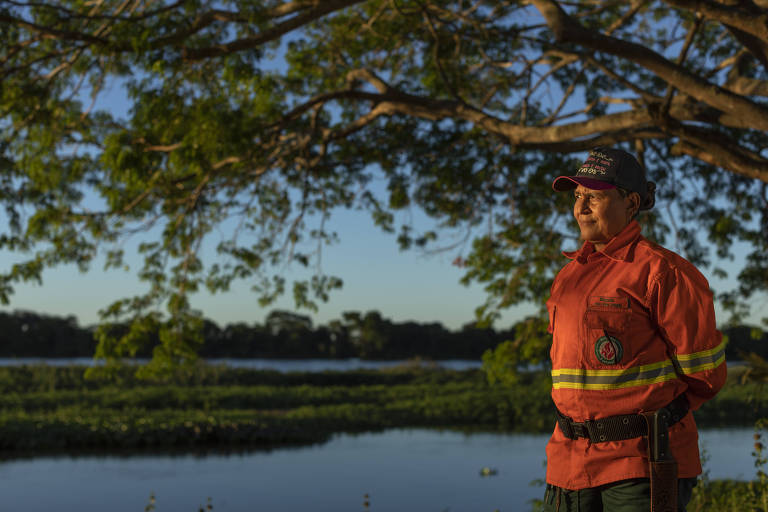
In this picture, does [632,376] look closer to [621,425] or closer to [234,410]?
[621,425]

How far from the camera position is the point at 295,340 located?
59.8m

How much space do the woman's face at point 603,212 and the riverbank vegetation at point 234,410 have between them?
11828mm

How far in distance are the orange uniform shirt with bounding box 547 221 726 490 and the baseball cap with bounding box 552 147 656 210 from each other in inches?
8.4

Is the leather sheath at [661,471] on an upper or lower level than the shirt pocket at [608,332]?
lower

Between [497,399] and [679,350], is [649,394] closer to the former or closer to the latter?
[679,350]

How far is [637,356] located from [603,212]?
511 millimetres

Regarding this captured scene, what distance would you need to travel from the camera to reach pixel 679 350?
2424 mm

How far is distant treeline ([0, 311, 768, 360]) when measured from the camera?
182 ft

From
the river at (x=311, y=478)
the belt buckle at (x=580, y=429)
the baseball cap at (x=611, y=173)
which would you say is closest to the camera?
the belt buckle at (x=580, y=429)

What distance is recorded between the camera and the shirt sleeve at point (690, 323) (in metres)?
2.40

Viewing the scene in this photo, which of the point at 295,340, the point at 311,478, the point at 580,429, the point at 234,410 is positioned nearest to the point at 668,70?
the point at 580,429

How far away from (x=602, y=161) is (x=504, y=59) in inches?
367

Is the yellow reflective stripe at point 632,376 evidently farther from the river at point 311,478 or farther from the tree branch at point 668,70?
the river at point 311,478

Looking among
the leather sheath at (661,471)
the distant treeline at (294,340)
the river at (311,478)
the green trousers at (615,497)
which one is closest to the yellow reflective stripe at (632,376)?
the leather sheath at (661,471)
